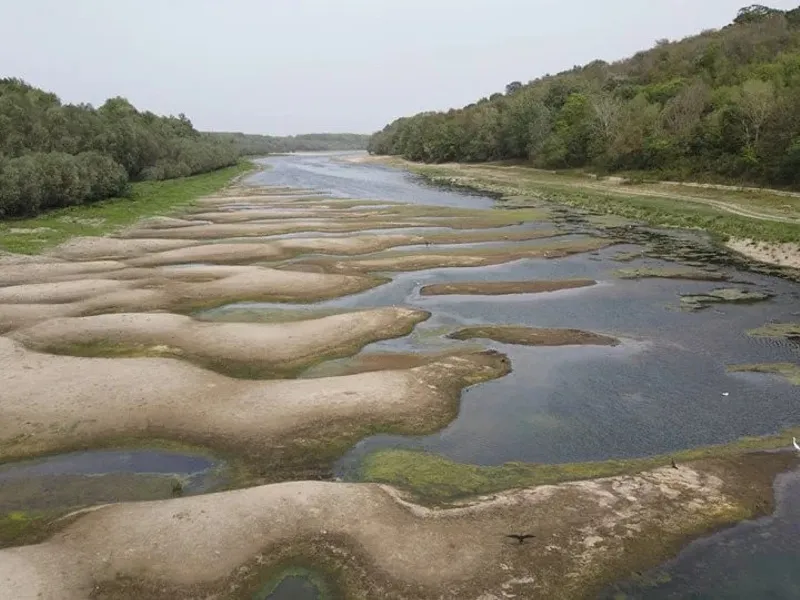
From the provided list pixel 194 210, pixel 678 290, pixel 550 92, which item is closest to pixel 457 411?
pixel 678 290

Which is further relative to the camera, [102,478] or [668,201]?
[668,201]

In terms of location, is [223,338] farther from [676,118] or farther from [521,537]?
[676,118]

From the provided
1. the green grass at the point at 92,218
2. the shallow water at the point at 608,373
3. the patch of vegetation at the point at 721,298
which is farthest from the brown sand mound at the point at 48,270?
the patch of vegetation at the point at 721,298

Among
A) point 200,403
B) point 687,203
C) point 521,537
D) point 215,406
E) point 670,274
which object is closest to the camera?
point 521,537

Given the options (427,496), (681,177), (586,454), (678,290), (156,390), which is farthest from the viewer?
(681,177)

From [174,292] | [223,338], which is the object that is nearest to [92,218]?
[174,292]

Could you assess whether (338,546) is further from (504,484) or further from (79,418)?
(79,418)
